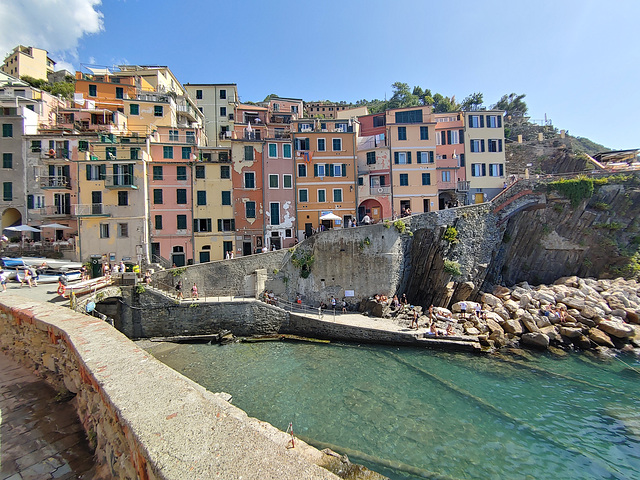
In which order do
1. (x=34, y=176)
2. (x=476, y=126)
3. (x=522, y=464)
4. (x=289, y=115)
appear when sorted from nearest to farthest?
(x=522, y=464) → (x=34, y=176) → (x=476, y=126) → (x=289, y=115)

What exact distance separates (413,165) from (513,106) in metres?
45.4

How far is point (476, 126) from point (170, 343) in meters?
34.8

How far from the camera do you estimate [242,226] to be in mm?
28609

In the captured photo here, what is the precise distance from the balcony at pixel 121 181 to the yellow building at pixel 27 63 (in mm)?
46512

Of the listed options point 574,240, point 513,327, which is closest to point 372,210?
point 513,327

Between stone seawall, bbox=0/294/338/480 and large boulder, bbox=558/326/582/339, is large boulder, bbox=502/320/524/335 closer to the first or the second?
large boulder, bbox=558/326/582/339

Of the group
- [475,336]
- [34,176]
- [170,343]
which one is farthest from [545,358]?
[34,176]

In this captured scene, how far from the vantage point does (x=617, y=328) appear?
20375 mm

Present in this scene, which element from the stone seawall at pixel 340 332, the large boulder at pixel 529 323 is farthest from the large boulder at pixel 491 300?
the stone seawall at pixel 340 332

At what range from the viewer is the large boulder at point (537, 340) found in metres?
19.8

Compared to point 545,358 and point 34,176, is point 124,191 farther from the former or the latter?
point 545,358

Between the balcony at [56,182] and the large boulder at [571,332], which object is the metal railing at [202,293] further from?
the large boulder at [571,332]

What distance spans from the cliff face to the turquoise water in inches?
506

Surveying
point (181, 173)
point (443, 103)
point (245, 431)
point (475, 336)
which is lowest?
point (475, 336)
